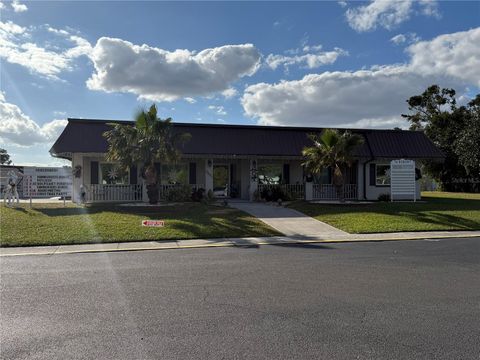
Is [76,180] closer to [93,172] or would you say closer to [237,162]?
[93,172]

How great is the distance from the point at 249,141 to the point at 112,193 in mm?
7743

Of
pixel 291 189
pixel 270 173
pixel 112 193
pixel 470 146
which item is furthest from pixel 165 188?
pixel 470 146

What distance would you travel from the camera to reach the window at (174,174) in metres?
22.6

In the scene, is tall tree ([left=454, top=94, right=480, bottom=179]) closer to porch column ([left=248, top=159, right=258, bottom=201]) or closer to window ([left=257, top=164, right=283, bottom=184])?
window ([left=257, top=164, right=283, bottom=184])

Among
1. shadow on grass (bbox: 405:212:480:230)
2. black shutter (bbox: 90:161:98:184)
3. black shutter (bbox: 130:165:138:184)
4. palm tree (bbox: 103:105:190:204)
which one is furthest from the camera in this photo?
black shutter (bbox: 130:165:138:184)

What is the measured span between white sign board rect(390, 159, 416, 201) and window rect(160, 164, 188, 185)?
10.6 m

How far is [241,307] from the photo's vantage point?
5.58m

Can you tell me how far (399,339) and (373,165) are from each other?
20.9 metres

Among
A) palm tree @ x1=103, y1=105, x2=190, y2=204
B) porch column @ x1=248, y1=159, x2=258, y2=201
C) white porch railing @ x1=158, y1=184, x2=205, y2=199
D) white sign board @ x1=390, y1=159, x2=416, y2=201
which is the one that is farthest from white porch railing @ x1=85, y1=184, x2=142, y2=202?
white sign board @ x1=390, y1=159, x2=416, y2=201

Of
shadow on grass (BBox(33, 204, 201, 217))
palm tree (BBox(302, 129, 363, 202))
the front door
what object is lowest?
shadow on grass (BBox(33, 204, 201, 217))

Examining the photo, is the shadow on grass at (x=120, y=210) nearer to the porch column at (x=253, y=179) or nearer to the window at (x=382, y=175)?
the porch column at (x=253, y=179)

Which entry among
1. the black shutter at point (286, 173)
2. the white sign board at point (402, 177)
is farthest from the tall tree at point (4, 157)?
the white sign board at point (402, 177)

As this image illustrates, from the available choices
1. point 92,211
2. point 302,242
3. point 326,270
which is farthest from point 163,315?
point 92,211

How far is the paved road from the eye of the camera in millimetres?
4273
